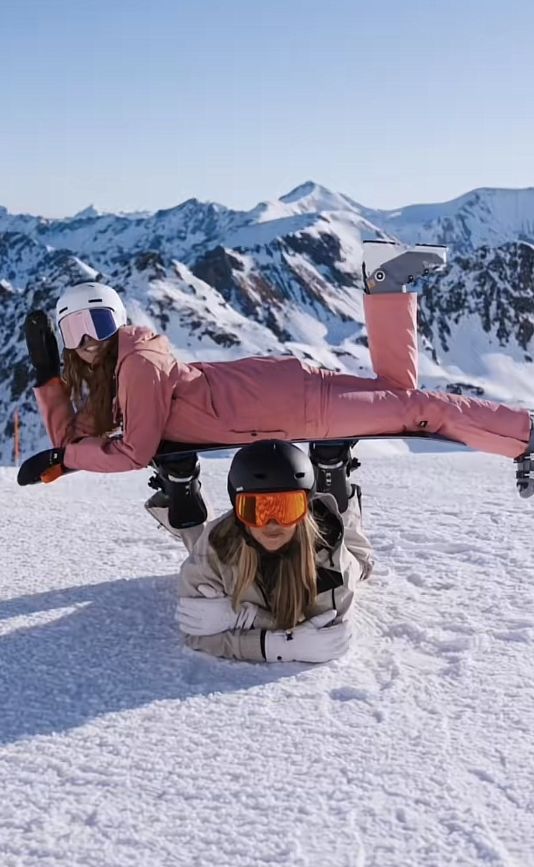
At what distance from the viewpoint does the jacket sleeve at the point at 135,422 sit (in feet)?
13.3

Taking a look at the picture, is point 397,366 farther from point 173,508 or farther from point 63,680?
point 63,680

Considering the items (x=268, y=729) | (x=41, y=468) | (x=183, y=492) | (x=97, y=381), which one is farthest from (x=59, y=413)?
(x=268, y=729)

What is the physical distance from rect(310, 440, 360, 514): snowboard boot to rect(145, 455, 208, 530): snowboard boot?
631 mm

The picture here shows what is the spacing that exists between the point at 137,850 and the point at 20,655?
152cm

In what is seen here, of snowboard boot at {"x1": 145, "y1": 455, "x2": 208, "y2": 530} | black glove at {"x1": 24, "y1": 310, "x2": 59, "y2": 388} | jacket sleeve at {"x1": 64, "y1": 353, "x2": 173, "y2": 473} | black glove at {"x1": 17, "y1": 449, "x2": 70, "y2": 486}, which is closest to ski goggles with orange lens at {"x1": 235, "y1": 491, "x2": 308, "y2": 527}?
jacket sleeve at {"x1": 64, "y1": 353, "x2": 173, "y2": 473}

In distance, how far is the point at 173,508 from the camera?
4.38 meters

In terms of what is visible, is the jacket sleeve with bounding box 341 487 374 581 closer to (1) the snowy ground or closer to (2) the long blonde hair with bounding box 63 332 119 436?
(1) the snowy ground

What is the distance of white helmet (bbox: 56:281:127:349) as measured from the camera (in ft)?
14.1

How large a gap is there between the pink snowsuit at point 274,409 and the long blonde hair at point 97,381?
6cm

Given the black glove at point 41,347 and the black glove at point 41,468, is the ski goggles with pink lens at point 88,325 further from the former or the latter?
the black glove at point 41,468

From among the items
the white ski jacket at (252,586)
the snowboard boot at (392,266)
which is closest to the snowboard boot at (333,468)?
the white ski jacket at (252,586)

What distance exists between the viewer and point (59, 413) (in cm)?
452

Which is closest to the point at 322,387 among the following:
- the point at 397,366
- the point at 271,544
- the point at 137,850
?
the point at 397,366

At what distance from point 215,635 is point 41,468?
1320 millimetres
